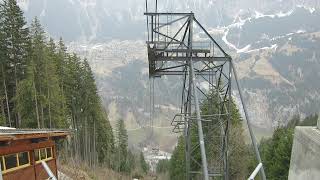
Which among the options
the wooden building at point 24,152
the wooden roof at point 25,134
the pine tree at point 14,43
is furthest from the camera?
the pine tree at point 14,43

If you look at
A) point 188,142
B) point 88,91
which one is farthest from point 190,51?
point 88,91

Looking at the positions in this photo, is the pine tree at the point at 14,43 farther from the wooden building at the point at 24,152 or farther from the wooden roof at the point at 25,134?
the wooden building at the point at 24,152

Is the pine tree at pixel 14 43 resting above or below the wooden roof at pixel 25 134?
above

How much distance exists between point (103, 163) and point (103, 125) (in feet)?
27.9

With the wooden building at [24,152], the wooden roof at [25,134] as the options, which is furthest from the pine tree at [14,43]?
the wooden building at [24,152]

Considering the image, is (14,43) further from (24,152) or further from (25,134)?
(25,134)

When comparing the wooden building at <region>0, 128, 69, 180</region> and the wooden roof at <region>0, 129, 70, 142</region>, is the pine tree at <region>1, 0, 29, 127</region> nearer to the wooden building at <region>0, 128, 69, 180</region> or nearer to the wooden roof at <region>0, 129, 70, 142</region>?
the wooden roof at <region>0, 129, 70, 142</region>

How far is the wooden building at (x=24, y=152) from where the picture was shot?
13.0 m

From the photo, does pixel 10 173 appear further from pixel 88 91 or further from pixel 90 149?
pixel 90 149

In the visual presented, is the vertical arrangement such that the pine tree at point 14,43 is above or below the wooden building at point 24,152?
above

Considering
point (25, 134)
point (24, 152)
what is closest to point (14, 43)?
point (24, 152)

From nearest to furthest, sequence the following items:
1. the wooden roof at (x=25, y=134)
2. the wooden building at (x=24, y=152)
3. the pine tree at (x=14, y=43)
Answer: the wooden roof at (x=25, y=134) < the wooden building at (x=24, y=152) < the pine tree at (x=14, y=43)

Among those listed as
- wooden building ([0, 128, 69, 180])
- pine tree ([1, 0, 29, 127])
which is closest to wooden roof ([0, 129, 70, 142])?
wooden building ([0, 128, 69, 180])

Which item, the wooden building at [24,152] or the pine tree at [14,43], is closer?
the wooden building at [24,152]
